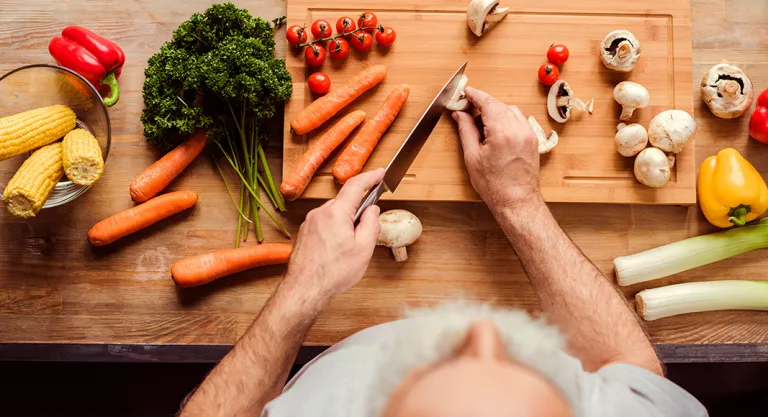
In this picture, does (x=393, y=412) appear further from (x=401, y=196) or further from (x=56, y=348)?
(x=56, y=348)

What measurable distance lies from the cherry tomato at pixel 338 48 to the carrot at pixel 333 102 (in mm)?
106

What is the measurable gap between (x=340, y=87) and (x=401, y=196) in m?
0.46

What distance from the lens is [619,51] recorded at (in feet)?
6.61

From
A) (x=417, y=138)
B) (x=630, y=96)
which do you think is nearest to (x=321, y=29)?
(x=417, y=138)

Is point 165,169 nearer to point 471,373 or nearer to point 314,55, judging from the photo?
point 314,55

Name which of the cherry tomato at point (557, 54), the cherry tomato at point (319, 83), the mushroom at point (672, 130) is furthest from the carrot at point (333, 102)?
the mushroom at point (672, 130)

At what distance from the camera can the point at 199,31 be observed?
1991 millimetres

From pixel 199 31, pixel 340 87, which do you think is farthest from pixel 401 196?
pixel 199 31

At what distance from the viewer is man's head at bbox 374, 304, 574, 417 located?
83 centimetres

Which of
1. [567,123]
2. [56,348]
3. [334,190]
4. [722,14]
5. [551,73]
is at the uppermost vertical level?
[722,14]

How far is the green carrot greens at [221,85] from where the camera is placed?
193cm

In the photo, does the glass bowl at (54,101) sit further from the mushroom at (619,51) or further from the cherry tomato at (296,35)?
the mushroom at (619,51)

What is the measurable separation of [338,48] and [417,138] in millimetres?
437

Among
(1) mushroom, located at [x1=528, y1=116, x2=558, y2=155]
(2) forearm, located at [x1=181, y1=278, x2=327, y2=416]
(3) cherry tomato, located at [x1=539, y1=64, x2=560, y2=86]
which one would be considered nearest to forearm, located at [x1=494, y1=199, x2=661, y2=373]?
(1) mushroom, located at [x1=528, y1=116, x2=558, y2=155]
